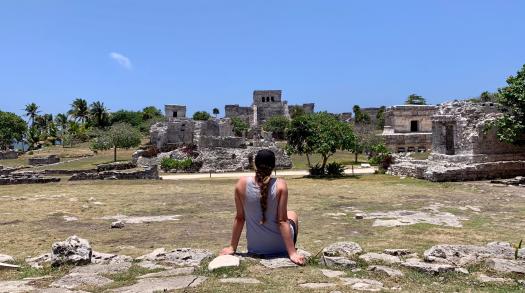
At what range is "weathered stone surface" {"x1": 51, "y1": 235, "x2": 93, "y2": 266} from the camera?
687 centimetres

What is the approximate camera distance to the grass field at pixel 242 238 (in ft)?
19.6

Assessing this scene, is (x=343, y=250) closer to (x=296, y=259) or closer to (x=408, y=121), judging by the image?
(x=296, y=259)

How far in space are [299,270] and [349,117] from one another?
288 ft

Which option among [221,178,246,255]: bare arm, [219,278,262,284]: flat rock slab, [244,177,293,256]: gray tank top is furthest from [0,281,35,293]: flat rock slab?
[244,177,293,256]: gray tank top

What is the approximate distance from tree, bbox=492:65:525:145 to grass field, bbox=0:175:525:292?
335cm

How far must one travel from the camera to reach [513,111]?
22.9 m

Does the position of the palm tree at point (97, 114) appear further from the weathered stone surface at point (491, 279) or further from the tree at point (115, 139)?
the weathered stone surface at point (491, 279)

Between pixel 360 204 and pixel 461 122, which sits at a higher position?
pixel 461 122

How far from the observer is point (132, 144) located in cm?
4966

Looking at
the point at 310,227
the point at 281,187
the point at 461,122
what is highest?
the point at 461,122

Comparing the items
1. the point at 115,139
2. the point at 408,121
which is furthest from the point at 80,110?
the point at 408,121

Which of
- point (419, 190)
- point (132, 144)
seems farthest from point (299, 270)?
point (132, 144)

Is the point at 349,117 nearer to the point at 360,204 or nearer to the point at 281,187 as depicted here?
the point at 360,204

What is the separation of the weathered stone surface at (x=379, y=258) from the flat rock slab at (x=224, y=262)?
185cm
